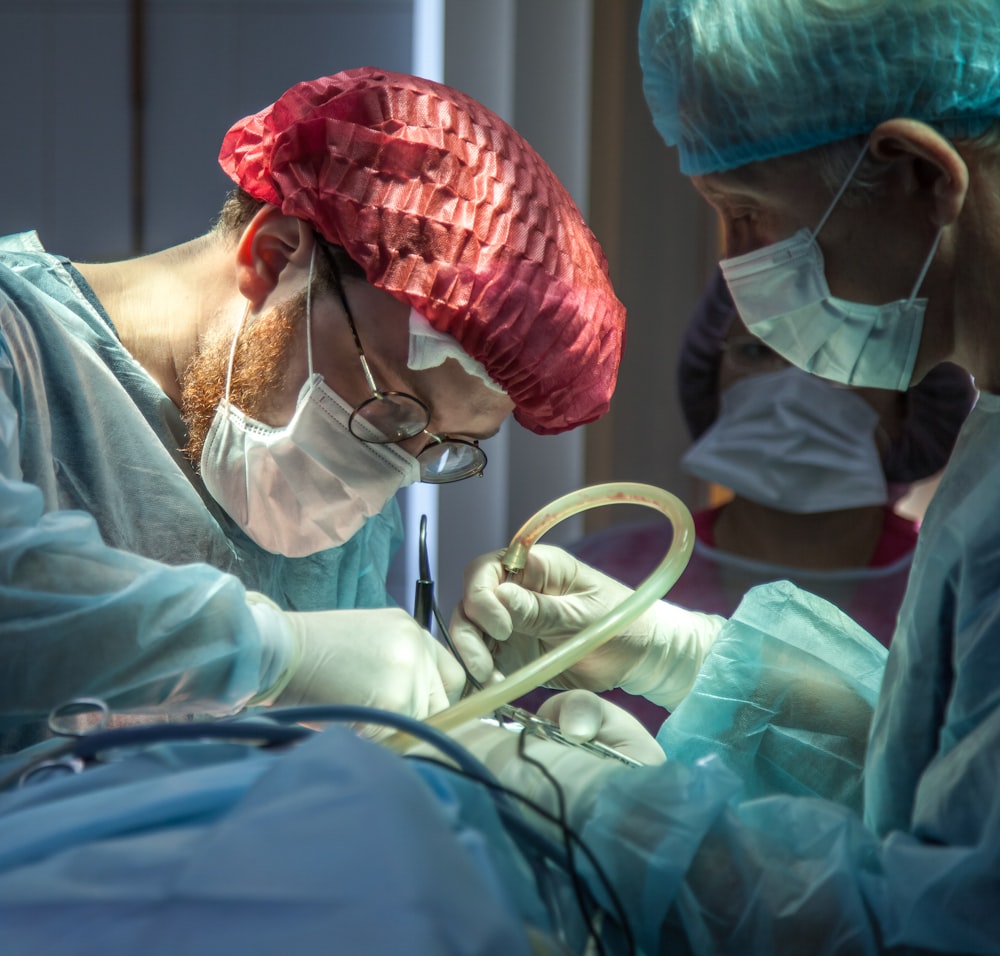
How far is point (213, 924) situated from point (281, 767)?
0.41 ft

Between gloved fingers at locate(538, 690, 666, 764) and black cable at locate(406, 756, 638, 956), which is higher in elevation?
black cable at locate(406, 756, 638, 956)

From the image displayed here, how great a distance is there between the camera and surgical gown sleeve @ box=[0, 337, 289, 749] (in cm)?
99

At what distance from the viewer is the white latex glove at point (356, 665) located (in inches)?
46.5

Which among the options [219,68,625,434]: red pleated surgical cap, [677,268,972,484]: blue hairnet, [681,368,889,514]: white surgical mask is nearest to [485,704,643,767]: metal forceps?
[219,68,625,434]: red pleated surgical cap

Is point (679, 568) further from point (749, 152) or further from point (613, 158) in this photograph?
point (613, 158)

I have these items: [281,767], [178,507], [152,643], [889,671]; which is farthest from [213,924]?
[178,507]

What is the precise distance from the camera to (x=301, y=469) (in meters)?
1.40

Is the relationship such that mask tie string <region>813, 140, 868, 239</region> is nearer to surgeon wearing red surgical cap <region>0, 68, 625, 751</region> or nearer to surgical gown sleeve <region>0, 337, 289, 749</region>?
surgeon wearing red surgical cap <region>0, 68, 625, 751</region>

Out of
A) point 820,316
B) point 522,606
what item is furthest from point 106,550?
point 820,316

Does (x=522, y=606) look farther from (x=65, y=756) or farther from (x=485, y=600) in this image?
(x=65, y=756)

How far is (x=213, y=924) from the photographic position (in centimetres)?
64

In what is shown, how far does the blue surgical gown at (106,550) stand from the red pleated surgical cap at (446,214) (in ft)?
1.08

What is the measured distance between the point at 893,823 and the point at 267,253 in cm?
105

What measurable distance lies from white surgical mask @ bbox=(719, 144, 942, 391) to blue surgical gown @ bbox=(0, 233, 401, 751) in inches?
25.9
